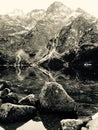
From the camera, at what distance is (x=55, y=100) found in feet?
81.6

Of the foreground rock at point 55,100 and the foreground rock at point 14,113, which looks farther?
the foreground rock at point 55,100

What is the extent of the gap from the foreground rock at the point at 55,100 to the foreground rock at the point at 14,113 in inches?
57.9

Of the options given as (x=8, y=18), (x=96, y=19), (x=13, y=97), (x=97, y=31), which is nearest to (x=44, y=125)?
(x=13, y=97)

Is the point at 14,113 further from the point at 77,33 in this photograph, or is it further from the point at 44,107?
the point at 77,33

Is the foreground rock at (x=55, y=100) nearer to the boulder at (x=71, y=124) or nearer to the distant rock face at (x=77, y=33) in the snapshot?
the boulder at (x=71, y=124)

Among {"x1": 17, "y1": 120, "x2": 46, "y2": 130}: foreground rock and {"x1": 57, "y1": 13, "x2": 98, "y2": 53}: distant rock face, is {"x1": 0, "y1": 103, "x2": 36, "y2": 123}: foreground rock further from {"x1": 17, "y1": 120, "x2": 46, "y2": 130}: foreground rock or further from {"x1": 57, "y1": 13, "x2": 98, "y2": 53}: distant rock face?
{"x1": 57, "y1": 13, "x2": 98, "y2": 53}: distant rock face

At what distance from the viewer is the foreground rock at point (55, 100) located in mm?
24422

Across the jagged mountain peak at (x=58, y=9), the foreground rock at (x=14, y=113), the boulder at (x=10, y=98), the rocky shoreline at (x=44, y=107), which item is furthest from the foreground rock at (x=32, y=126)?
the jagged mountain peak at (x=58, y=9)

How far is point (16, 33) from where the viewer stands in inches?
3888

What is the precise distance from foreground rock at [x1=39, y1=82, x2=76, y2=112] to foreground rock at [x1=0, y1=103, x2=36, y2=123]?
147 centimetres

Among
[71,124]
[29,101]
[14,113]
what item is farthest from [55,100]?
[71,124]

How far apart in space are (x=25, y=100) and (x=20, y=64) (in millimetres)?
61682

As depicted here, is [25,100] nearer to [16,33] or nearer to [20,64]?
[20,64]

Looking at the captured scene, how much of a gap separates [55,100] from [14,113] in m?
3.33
